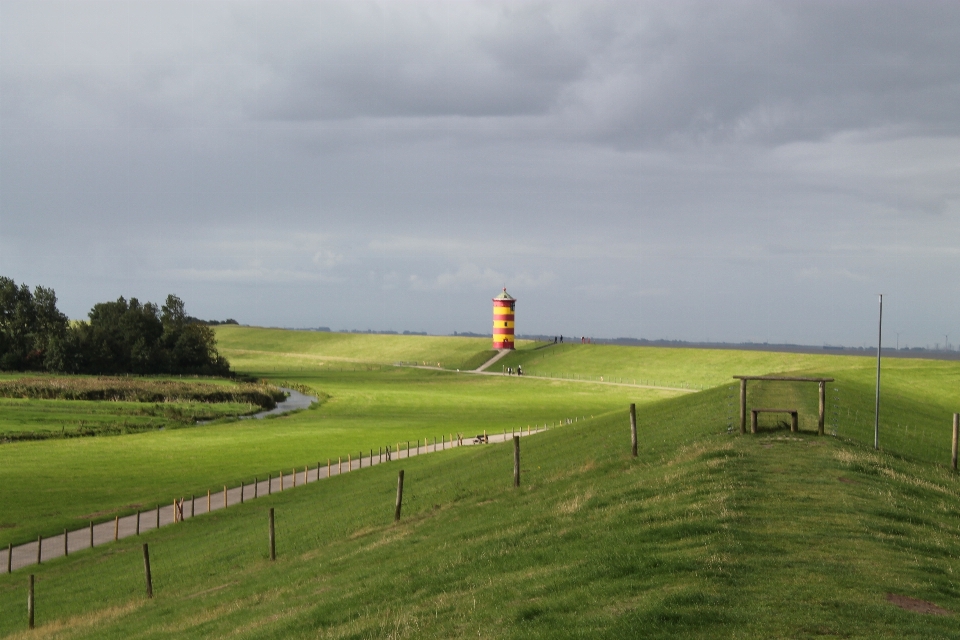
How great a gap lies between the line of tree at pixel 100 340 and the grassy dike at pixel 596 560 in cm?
11761

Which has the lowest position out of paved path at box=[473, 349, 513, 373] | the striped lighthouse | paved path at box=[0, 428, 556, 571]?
paved path at box=[0, 428, 556, 571]

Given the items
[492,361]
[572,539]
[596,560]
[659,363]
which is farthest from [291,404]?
[596,560]

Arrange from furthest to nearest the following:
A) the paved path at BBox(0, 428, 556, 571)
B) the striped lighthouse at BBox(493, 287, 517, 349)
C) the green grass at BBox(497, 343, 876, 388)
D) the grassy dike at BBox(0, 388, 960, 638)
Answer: the striped lighthouse at BBox(493, 287, 517, 349)
the green grass at BBox(497, 343, 876, 388)
the paved path at BBox(0, 428, 556, 571)
the grassy dike at BBox(0, 388, 960, 638)

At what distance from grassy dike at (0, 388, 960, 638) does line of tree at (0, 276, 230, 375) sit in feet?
386

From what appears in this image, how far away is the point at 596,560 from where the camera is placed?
16.3m

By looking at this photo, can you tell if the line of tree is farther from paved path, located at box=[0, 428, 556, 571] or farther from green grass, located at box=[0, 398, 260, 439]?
paved path, located at box=[0, 428, 556, 571]

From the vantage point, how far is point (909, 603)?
43.0 ft

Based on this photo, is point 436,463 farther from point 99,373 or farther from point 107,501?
point 99,373

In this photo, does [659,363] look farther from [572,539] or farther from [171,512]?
[572,539]

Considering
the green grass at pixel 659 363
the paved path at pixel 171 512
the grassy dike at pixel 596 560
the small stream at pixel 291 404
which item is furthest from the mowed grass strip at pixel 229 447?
the green grass at pixel 659 363

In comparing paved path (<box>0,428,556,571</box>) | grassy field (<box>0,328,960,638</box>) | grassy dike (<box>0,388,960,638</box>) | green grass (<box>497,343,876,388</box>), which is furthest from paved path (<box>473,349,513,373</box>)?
grassy dike (<box>0,388,960,638</box>)

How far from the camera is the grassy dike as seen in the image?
1309 centimetres

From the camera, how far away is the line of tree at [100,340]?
477ft

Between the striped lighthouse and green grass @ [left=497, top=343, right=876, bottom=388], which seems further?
the striped lighthouse
